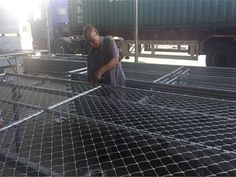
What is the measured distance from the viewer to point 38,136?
3006mm

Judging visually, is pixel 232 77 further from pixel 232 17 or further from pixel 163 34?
pixel 163 34

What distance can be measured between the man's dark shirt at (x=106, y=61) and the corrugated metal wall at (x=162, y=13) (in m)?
5.95

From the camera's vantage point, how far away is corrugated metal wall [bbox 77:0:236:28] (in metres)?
8.39

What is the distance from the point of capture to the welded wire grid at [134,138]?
1786 mm

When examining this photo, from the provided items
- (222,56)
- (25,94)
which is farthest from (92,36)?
(222,56)

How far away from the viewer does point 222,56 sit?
Answer: 8406mm

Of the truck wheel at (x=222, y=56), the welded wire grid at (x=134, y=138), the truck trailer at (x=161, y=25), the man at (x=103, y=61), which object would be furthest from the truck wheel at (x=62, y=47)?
the welded wire grid at (x=134, y=138)

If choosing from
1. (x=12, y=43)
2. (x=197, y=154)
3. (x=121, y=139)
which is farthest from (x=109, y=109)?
(x=12, y=43)

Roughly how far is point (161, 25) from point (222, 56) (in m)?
2.27

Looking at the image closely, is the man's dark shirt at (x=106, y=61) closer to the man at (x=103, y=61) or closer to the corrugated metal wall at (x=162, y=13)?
the man at (x=103, y=61)

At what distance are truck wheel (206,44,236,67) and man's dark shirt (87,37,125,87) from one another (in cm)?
572

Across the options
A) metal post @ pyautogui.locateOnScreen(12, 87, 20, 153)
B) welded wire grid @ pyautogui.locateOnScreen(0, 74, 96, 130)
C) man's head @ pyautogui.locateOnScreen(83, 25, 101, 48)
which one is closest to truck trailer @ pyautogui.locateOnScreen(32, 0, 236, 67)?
man's head @ pyautogui.locateOnScreen(83, 25, 101, 48)

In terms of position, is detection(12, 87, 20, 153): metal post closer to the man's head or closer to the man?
the man

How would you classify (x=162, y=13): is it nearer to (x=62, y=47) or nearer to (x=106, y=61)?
(x=62, y=47)
